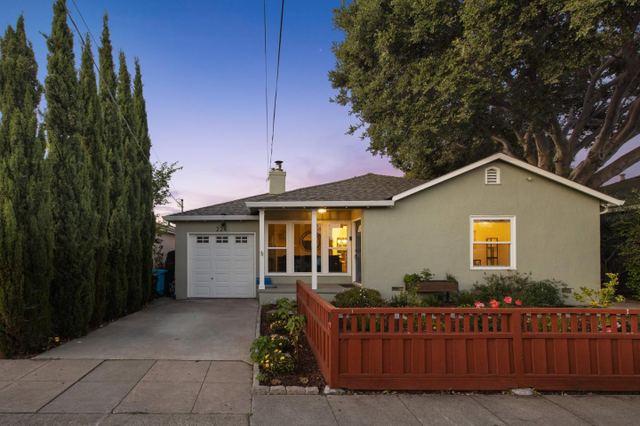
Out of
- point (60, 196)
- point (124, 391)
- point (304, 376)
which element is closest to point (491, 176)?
point (304, 376)

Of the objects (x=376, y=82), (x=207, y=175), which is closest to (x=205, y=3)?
(x=376, y=82)

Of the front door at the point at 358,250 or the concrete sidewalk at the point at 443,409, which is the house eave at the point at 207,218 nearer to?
the front door at the point at 358,250

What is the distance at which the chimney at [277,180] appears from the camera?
41.4ft

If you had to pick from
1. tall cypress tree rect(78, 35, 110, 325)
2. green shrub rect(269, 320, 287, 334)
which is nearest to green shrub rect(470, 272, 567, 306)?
green shrub rect(269, 320, 287, 334)

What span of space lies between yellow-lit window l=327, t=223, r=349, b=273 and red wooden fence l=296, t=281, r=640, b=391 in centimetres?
698

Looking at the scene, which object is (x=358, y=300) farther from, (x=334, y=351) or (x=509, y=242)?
(x=509, y=242)

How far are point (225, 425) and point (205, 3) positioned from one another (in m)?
10.3

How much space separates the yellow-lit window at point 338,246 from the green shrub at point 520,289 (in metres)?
3.92

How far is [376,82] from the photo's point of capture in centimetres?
1005

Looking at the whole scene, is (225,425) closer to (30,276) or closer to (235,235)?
(30,276)

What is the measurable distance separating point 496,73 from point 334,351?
7.79 m

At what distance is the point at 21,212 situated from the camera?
18.7ft

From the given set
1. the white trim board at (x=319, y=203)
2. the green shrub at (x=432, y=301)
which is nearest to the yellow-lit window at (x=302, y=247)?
the white trim board at (x=319, y=203)

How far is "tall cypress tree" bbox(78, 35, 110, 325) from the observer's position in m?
7.47
